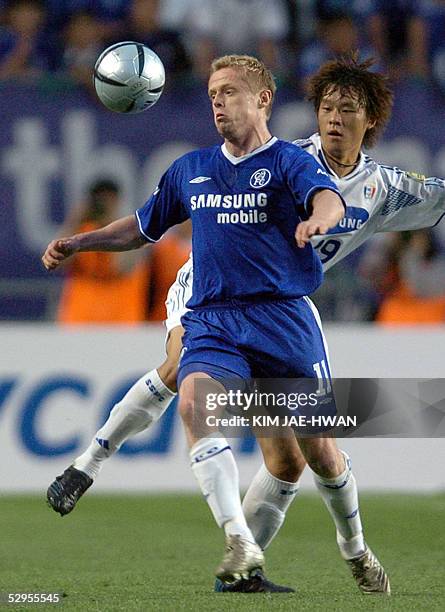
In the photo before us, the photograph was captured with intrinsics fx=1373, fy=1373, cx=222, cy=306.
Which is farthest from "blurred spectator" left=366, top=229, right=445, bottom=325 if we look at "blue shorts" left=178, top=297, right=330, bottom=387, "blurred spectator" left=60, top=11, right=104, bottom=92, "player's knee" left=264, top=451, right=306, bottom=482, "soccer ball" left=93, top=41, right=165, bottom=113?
"blue shorts" left=178, top=297, right=330, bottom=387

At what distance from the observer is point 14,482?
37.8 feet

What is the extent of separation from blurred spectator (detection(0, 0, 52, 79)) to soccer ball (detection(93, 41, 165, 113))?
25.3 ft

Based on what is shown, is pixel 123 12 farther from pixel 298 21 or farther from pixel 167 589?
pixel 167 589

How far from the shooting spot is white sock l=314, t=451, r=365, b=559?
20.8 feet

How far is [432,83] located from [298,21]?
63.2 inches

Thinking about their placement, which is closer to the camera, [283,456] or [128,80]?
[283,456]

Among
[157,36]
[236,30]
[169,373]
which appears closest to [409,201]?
[169,373]

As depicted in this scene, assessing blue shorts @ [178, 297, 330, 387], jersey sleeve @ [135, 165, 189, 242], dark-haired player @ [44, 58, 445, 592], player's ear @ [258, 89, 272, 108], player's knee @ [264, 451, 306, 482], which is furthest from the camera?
dark-haired player @ [44, 58, 445, 592]

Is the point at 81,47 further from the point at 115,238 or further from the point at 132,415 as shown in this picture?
the point at 115,238

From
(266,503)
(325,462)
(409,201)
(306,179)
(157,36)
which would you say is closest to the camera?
(306,179)

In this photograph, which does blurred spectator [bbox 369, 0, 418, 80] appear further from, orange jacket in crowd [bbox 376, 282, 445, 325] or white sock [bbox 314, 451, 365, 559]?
white sock [bbox 314, 451, 365, 559]

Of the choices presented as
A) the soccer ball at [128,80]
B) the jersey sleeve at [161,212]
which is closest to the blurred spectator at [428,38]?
the soccer ball at [128,80]

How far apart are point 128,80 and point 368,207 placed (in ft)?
4.44

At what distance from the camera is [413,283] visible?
41.1 feet
